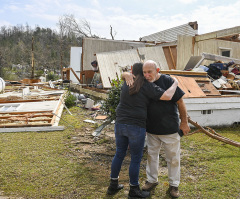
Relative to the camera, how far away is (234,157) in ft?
13.2

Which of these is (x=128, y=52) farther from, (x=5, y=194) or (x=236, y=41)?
(x=5, y=194)

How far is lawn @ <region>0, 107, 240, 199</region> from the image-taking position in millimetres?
2904

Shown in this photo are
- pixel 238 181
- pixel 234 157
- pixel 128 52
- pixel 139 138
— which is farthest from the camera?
pixel 128 52

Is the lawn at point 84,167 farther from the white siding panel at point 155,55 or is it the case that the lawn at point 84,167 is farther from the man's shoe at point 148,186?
the white siding panel at point 155,55

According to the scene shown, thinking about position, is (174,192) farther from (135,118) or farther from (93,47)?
(93,47)

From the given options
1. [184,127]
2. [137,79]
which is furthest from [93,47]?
[184,127]

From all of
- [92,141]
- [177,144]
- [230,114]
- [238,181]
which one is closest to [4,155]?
[92,141]

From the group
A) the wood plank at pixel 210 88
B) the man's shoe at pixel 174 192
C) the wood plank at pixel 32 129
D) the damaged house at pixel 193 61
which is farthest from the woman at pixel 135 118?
Answer: the wood plank at pixel 210 88

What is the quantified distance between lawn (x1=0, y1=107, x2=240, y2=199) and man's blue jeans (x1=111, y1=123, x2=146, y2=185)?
35 centimetres

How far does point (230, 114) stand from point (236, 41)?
32.2 feet

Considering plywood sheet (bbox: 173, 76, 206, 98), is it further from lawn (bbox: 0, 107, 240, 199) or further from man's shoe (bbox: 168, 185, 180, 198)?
man's shoe (bbox: 168, 185, 180, 198)

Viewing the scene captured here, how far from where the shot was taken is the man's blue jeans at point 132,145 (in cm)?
264

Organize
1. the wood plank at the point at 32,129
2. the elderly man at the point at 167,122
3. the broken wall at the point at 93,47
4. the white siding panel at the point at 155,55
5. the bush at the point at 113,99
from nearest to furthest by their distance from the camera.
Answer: the elderly man at the point at 167,122
the bush at the point at 113,99
the wood plank at the point at 32,129
the white siding panel at the point at 155,55
the broken wall at the point at 93,47

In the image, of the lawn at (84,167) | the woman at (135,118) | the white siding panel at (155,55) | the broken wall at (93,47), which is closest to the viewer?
the woman at (135,118)
